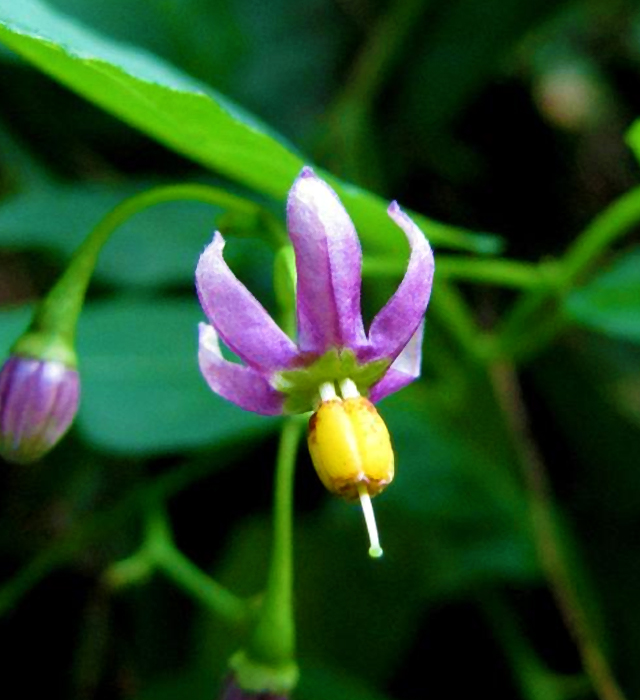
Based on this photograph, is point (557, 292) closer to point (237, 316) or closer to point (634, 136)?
point (634, 136)

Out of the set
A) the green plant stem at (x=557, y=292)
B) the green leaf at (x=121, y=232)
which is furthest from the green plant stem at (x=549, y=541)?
the green leaf at (x=121, y=232)

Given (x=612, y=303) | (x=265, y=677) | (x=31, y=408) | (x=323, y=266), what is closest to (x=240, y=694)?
(x=265, y=677)

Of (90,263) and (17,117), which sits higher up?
(17,117)

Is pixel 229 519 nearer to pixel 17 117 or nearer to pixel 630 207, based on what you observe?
pixel 17 117

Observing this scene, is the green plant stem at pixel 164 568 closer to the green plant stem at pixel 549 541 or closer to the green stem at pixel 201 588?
the green stem at pixel 201 588

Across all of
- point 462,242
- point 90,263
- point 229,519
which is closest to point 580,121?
point 229,519

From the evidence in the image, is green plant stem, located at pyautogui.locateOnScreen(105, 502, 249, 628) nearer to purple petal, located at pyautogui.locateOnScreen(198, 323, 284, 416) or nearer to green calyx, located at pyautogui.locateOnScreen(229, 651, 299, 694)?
green calyx, located at pyautogui.locateOnScreen(229, 651, 299, 694)
